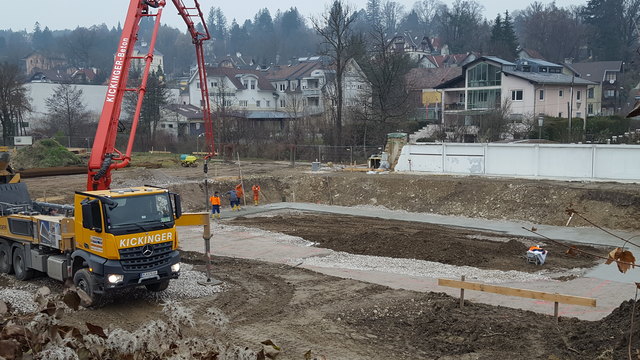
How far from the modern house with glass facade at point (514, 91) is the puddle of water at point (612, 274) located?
3321 centimetres

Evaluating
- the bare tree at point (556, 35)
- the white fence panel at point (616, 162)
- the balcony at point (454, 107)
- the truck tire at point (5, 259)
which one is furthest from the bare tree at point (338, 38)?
the bare tree at point (556, 35)

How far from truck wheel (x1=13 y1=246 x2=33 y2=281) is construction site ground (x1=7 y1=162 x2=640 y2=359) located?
0.28 meters

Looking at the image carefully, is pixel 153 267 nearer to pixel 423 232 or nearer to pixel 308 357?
pixel 308 357

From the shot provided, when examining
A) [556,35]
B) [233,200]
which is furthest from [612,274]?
[556,35]

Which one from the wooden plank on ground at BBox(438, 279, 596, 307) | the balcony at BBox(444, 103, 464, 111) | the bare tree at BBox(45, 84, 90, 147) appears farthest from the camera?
the bare tree at BBox(45, 84, 90, 147)

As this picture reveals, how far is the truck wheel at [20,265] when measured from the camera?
15977mm

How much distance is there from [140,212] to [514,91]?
48.2m

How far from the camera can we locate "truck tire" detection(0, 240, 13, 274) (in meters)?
16.7

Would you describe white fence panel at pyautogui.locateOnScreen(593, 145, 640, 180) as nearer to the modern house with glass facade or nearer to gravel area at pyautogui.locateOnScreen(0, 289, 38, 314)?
the modern house with glass facade

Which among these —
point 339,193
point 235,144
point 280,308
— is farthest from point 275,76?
point 280,308

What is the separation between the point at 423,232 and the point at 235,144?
104 ft

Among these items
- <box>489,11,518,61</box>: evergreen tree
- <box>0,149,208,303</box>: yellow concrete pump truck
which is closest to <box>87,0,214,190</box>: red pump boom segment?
<box>0,149,208,303</box>: yellow concrete pump truck

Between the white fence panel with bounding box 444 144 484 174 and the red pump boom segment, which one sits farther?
the white fence panel with bounding box 444 144 484 174

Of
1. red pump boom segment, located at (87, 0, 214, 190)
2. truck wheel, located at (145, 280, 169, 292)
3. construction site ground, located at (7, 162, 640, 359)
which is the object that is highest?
red pump boom segment, located at (87, 0, 214, 190)
